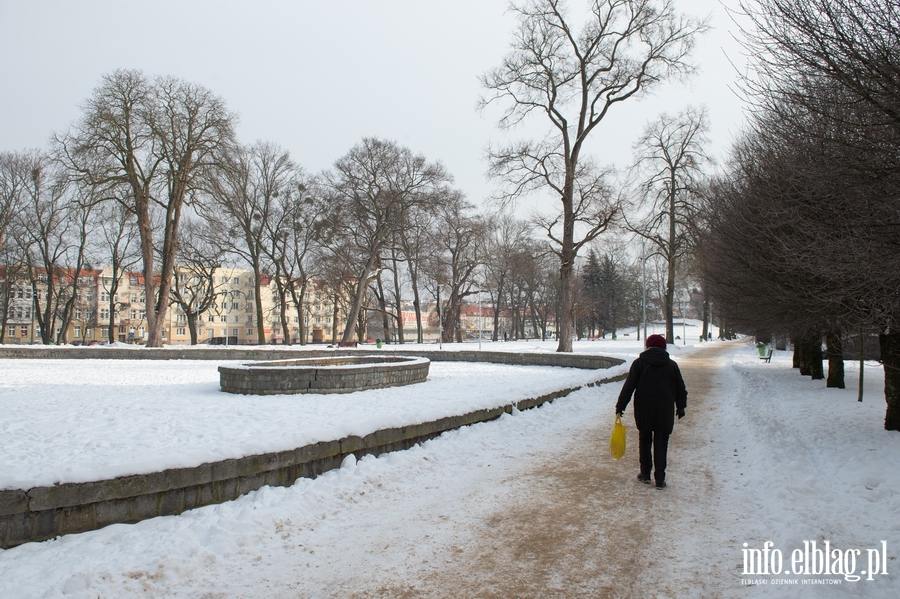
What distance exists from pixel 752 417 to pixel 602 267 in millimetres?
74137

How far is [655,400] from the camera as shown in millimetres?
6512

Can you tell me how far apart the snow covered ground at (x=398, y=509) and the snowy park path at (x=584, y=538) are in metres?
0.08

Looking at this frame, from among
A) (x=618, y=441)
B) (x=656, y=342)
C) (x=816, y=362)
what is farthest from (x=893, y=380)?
(x=816, y=362)

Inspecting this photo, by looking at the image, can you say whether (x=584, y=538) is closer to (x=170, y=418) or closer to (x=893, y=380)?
(x=170, y=418)

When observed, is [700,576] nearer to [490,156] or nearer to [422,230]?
[490,156]

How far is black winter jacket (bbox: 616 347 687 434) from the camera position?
21.2ft

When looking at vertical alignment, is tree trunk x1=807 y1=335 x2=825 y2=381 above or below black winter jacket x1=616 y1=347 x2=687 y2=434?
below

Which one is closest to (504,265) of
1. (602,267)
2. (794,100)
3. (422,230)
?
(422,230)

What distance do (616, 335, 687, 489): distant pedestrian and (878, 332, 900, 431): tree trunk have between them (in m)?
4.27

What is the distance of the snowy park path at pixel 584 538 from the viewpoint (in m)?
4.00

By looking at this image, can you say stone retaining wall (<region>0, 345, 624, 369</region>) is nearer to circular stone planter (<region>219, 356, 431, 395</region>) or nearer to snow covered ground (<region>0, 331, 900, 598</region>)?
circular stone planter (<region>219, 356, 431, 395</region>)

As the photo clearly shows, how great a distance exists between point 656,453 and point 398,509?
2879 millimetres

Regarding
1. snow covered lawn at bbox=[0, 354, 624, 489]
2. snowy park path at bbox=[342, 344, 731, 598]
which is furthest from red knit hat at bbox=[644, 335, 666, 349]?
snow covered lawn at bbox=[0, 354, 624, 489]

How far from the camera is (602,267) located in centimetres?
8300
